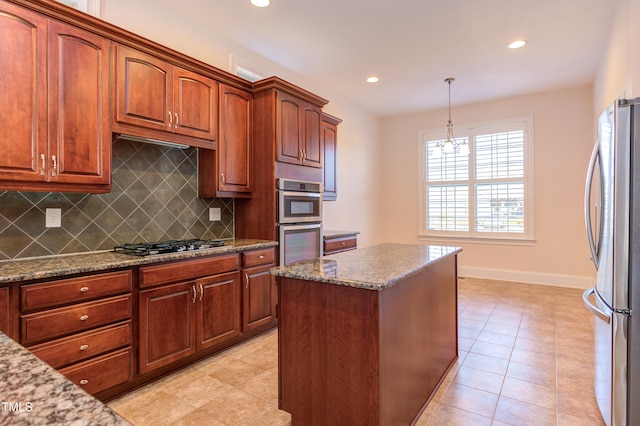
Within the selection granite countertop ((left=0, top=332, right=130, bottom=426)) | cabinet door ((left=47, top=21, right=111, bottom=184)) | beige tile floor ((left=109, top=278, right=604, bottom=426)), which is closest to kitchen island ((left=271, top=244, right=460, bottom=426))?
beige tile floor ((left=109, top=278, right=604, bottom=426))

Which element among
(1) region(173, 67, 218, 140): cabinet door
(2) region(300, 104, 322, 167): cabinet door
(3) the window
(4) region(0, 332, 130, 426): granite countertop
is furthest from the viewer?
(3) the window

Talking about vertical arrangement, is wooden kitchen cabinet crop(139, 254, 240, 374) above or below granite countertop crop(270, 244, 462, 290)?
below

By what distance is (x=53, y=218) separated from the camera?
7.70 ft

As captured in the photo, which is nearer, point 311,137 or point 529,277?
point 311,137

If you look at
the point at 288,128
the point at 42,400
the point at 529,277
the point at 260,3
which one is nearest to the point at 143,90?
the point at 260,3

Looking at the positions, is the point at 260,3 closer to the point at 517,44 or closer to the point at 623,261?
the point at 517,44

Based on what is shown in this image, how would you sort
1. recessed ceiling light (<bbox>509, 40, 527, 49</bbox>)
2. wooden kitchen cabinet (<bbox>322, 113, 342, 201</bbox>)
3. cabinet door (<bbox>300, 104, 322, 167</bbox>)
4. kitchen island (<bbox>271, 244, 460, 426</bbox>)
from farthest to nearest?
wooden kitchen cabinet (<bbox>322, 113, 342, 201</bbox>) → cabinet door (<bbox>300, 104, 322, 167</bbox>) → recessed ceiling light (<bbox>509, 40, 527, 49</bbox>) → kitchen island (<bbox>271, 244, 460, 426</bbox>)

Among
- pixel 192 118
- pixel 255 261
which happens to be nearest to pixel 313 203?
pixel 255 261

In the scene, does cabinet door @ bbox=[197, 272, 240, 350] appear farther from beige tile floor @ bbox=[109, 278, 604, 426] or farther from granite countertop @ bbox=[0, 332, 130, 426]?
granite countertop @ bbox=[0, 332, 130, 426]

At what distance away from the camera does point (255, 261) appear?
10.2 feet

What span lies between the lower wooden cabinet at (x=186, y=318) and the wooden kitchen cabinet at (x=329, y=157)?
77.7 inches

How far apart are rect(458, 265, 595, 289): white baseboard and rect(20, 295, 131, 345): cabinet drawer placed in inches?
206

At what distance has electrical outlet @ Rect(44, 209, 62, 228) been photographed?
2322mm

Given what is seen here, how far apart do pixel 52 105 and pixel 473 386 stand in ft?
10.8
